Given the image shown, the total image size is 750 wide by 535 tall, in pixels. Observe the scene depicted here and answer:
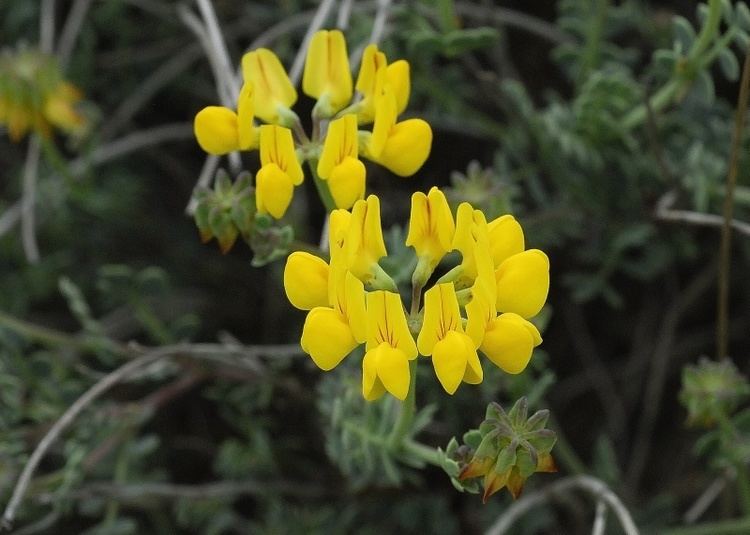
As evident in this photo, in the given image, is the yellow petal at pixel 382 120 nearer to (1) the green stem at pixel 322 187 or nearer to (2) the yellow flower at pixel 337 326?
(1) the green stem at pixel 322 187

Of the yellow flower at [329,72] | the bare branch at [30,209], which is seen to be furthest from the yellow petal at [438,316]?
the bare branch at [30,209]

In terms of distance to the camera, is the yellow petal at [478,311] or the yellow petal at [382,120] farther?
the yellow petal at [382,120]

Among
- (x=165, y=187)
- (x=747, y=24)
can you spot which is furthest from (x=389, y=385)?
(x=165, y=187)

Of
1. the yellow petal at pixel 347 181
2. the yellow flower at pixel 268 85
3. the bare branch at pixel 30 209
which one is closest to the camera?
the yellow petal at pixel 347 181

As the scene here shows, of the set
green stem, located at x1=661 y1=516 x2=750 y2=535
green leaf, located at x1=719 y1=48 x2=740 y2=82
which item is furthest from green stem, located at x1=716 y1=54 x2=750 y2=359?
green stem, located at x1=661 y1=516 x2=750 y2=535

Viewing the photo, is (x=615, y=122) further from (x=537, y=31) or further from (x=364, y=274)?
(x=364, y=274)

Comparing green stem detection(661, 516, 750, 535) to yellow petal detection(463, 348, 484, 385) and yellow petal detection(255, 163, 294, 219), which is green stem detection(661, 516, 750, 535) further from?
yellow petal detection(255, 163, 294, 219)
